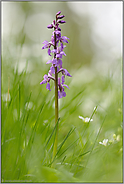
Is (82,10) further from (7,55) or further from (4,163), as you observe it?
(4,163)

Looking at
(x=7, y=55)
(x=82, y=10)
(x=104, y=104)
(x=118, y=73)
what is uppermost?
(x=82, y=10)

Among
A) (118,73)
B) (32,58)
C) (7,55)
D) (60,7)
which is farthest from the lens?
(60,7)

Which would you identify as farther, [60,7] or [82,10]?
[60,7]

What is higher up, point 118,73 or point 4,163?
point 118,73

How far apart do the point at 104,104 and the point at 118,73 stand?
1.24 metres

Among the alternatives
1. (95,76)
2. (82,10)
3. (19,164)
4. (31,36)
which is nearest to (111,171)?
(19,164)

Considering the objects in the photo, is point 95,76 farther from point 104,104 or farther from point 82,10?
point 82,10

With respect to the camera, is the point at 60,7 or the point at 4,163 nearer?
the point at 4,163

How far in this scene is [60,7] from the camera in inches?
452

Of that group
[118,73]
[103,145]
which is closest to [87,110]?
[118,73]

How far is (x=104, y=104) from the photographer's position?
3.18 metres

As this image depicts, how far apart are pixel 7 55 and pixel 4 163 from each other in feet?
8.42

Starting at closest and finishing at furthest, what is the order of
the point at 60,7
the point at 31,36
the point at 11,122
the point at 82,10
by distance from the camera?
the point at 11,122, the point at 31,36, the point at 82,10, the point at 60,7

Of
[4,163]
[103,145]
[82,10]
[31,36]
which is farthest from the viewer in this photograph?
[82,10]
